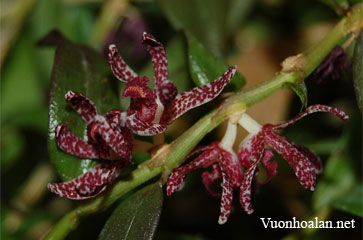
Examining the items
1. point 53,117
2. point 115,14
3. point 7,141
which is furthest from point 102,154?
point 7,141

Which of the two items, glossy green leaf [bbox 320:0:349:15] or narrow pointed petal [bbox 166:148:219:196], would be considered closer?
narrow pointed petal [bbox 166:148:219:196]

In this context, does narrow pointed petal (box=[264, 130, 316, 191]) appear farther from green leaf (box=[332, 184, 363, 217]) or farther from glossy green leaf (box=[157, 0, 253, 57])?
glossy green leaf (box=[157, 0, 253, 57])

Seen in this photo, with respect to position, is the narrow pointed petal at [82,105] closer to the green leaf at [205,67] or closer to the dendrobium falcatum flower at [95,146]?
the dendrobium falcatum flower at [95,146]

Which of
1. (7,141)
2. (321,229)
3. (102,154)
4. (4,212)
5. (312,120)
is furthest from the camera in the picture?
(7,141)

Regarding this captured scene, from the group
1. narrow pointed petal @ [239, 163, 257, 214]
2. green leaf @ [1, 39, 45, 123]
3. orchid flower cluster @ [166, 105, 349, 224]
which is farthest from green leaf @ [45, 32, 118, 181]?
green leaf @ [1, 39, 45, 123]

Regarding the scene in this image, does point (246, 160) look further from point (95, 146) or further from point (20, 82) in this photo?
Result: point (20, 82)

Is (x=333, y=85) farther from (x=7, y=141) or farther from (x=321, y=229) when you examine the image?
(x=7, y=141)

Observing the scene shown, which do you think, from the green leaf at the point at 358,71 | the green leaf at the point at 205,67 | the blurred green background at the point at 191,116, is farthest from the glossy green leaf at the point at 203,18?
the green leaf at the point at 358,71
